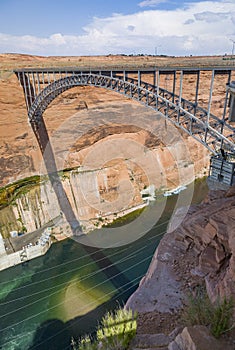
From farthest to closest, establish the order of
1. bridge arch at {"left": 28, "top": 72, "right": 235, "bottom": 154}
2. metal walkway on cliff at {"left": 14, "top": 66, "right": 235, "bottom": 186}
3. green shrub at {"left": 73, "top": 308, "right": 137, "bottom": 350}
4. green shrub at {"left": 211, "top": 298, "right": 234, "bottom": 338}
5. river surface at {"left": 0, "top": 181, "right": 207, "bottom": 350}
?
bridge arch at {"left": 28, "top": 72, "right": 235, "bottom": 154}, river surface at {"left": 0, "top": 181, "right": 207, "bottom": 350}, metal walkway on cliff at {"left": 14, "top": 66, "right": 235, "bottom": 186}, green shrub at {"left": 73, "top": 308, "right": 137, "bottom": 350}, green shrub at {"left": 211, "top": 298, "right": 234, "bottom": 338}

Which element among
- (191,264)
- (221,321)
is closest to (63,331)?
(191,264)

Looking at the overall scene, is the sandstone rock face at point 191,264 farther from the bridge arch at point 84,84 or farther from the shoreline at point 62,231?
the shoreline at point 62,231

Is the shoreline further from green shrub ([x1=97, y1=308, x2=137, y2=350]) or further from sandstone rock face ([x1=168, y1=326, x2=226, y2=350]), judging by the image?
sandstone rock face ([x1=168, y1=326, x2=226, y2=350])

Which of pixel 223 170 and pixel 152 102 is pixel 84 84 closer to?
pixel 152 102

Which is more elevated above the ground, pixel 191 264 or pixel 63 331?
pixel 191 264

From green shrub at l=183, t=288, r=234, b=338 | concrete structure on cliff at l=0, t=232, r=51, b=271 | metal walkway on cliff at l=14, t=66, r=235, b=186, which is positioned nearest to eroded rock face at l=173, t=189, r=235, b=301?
green shrub at l=183, t=288, r=234, b=338
